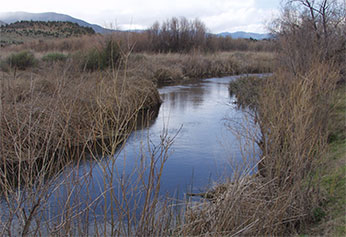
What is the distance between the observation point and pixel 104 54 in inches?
572

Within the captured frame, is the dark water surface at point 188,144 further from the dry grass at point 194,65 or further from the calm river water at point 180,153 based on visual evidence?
the dry grass at point 194,65

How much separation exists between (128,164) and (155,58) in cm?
1533

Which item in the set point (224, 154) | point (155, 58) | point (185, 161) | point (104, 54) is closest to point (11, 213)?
point (185, 161)

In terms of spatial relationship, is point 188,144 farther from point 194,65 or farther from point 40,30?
point 40,30

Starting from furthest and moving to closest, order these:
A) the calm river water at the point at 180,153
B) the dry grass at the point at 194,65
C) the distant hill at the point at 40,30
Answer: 1. the distant hill at the point at 40,30
2. the dry grass at the point at 194,65
3. the calm river water at the point at 180,153

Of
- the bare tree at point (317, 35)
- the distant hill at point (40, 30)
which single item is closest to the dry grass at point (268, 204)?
the bare tree at point (317, 35)

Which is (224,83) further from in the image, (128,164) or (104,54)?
(128,164)

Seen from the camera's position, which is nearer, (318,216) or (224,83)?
(318,216)

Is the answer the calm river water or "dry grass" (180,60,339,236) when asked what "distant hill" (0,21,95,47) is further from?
"dry grass" (180,60,339,236)

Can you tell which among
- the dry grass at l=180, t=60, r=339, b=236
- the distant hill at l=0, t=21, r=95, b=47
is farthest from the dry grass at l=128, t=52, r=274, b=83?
the distant hill at l=0, t=21, r=95, b=47

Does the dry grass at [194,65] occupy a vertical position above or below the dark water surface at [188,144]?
above

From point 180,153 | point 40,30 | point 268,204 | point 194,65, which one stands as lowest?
point 180,153

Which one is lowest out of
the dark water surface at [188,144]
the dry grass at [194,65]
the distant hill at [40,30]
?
the dark water surface at [188,144]

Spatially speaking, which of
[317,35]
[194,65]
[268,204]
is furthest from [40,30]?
[268,204]
